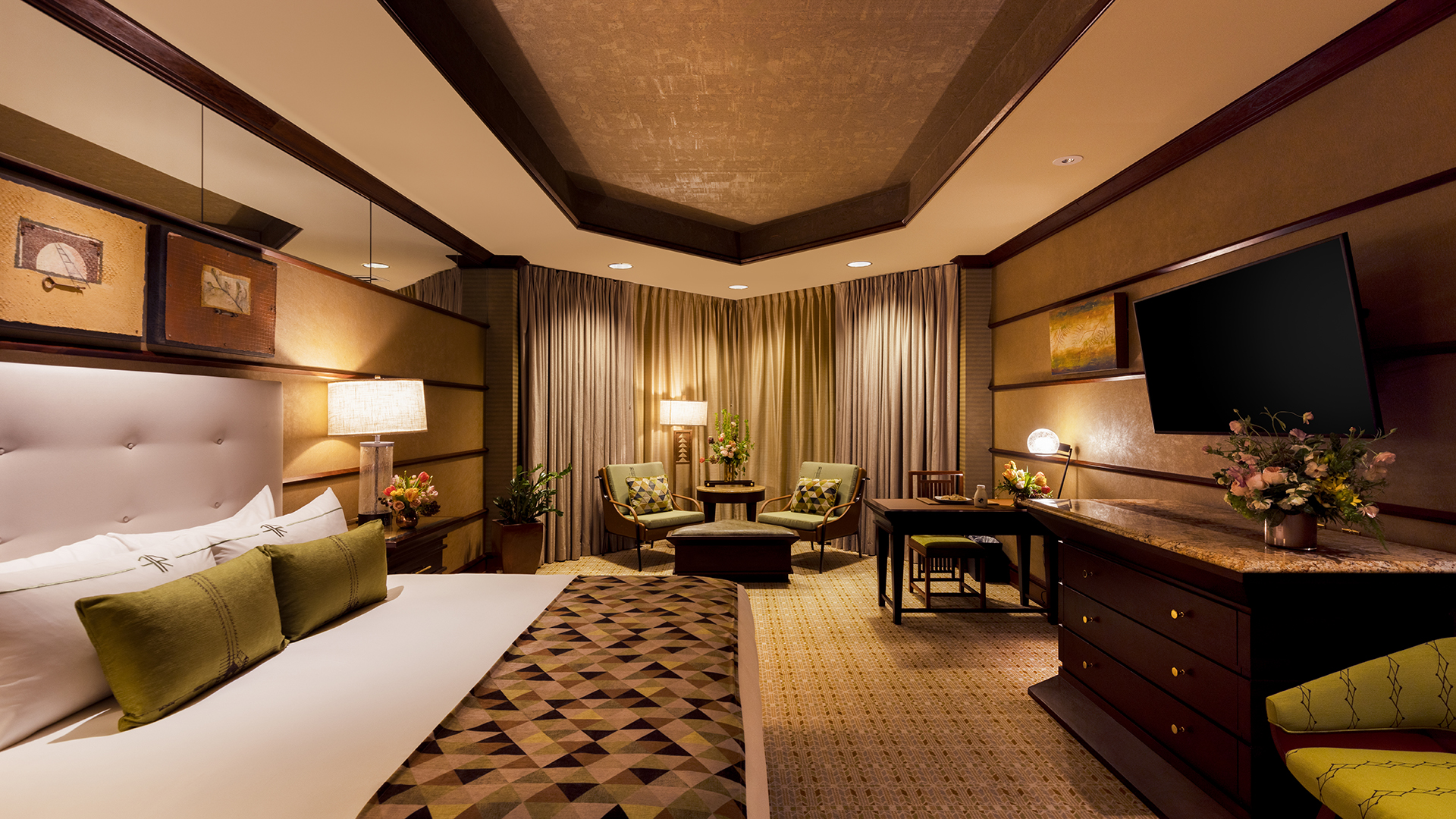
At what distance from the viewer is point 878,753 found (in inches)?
98.6

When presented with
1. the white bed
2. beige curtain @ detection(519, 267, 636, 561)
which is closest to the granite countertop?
the white bed

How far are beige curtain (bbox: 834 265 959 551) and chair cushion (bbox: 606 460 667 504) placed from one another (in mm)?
2041

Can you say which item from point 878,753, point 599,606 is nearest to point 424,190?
point 599,606

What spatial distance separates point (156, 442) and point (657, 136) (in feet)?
9.62

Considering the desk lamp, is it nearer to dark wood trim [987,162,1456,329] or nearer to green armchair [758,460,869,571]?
dark wood trim [987,162,1456,329]

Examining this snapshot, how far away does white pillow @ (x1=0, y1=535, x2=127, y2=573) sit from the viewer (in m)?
1.60

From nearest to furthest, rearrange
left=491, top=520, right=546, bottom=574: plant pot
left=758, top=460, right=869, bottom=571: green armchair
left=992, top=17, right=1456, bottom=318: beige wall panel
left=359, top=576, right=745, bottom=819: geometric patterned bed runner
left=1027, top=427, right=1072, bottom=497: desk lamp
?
left=359, top=576, right=745, bottom=819: geometric patterned bed runner → left=992, top=17, right=1456, bottom=318: beige wall panel → left=1027, top=427, right=1072, bottom=497: desk lamp → left=491, top=520, right=546, bottom=574: plant pot → left=758, top=460, right=869, bottom=571: green armchair

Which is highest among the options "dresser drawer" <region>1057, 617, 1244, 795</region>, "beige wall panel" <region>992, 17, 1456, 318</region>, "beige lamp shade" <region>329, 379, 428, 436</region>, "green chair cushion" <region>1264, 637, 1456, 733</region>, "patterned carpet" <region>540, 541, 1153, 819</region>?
"beige wall panel" <region>992, 17, 1456, 318</region>

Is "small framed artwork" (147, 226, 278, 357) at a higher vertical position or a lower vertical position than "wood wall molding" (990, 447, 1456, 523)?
higher

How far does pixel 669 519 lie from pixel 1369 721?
4715 mm

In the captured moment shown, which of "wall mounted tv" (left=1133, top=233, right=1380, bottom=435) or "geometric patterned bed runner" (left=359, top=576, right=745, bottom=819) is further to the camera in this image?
"wall mounted tv" (left=1133, top=233, right=1380, bottom=435)

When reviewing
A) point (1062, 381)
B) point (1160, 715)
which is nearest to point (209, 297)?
point (1160, 715)

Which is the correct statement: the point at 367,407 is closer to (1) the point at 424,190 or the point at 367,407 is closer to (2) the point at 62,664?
(1) the point at 424,190

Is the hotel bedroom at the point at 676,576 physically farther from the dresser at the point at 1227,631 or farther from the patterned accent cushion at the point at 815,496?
the patterned accent cushion at the point at 815,496
